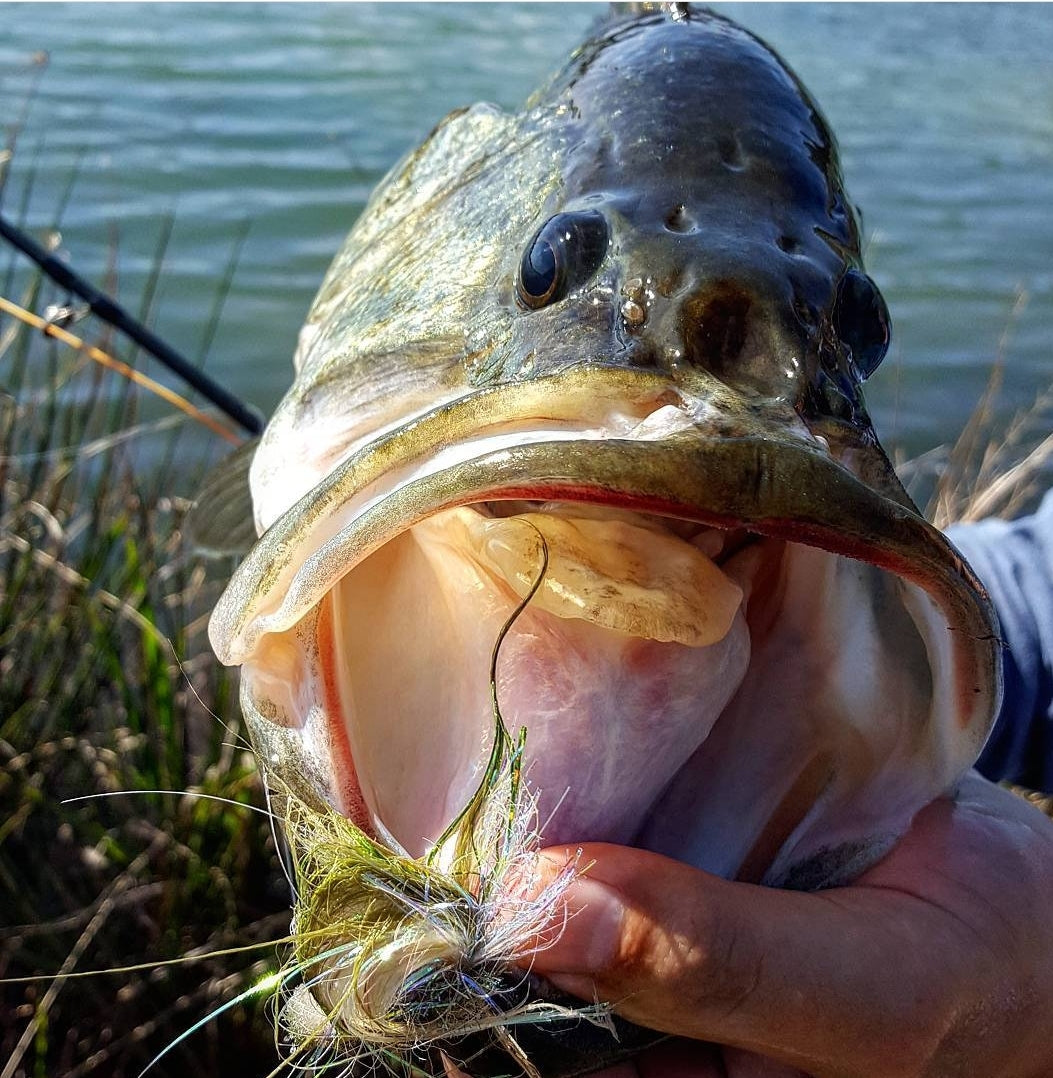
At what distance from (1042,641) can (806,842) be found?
1090mm

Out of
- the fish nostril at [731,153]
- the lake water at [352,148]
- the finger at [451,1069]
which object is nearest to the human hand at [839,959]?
the finger at [451,1069]

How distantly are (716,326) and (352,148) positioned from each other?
8096mm

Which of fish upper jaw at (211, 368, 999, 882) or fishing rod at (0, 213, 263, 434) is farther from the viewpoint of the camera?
fishing rod at (0, 213, 263, 434)

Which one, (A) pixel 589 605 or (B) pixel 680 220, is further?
(B) pixel 680 220

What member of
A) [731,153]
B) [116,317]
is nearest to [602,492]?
[731,153]

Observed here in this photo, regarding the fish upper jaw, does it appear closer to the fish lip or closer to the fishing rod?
the fish lip

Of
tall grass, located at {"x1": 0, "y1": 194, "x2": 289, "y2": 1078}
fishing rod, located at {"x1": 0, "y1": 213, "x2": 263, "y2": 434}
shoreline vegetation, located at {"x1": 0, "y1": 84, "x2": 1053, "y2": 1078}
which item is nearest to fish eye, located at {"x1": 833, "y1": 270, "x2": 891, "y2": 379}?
tall grass, located at {"x1": 0, "y1": 194, "x2": 289, "y2": 1078}

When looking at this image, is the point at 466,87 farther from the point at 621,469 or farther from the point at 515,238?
the point at 621,469

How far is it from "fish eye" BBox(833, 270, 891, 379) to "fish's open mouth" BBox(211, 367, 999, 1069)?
0.90ft

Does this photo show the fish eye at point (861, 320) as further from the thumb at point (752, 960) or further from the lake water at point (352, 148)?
the lake water at point (352, 148)

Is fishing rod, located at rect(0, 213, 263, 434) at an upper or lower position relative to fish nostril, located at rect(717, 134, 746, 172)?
lower

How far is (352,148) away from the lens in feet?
28.4

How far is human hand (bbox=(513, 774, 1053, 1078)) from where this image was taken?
1.12 meters

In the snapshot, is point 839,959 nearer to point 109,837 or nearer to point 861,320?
point 861,320
